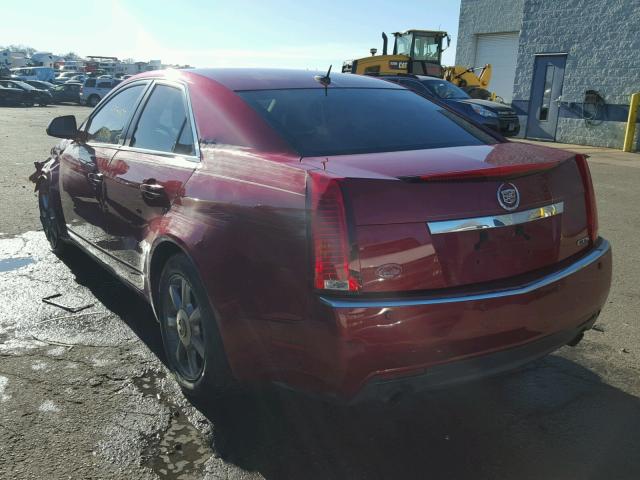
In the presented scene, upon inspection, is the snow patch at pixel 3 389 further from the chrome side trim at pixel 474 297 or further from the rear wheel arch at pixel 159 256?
the chrome side trim at pixel 474 297

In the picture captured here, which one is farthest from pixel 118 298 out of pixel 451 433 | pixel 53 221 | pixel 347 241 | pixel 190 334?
pixel 347 241

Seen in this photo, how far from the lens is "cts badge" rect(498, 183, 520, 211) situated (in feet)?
7.56

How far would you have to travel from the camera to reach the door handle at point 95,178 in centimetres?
383

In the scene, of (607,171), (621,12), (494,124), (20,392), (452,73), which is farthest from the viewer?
(452,73)

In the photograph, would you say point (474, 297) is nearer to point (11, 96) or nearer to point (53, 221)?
point (53, 221)

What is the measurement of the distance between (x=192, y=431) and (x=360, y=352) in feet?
3.56

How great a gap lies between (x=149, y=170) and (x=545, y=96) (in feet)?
65.5

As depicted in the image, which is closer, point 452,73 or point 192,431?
point 192,431

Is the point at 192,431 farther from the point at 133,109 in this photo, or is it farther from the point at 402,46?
the point at 402,46

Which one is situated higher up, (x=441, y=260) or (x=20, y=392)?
(x=441, y=260)

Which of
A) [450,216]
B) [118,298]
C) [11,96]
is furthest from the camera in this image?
[11,96]

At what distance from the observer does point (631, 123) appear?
1709cm

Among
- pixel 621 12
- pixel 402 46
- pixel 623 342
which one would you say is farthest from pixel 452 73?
pixel 623 342

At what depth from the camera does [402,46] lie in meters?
22.6
